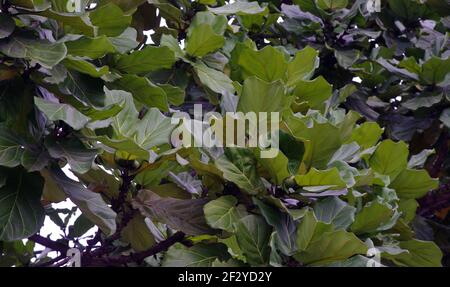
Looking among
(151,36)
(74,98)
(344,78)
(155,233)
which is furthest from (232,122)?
(344,78)

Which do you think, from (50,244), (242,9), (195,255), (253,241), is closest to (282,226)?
(253,241)

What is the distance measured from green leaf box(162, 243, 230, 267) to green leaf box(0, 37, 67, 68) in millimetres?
373

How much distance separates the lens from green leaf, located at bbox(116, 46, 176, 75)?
129cm

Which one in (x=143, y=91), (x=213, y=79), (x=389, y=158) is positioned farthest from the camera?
(x=213, y=79)

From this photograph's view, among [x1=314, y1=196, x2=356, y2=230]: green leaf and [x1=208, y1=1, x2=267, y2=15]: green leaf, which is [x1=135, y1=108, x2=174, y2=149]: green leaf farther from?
[x1=208, y1=1, x2=267, y2=15]: green leaf

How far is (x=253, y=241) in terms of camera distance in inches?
42.8

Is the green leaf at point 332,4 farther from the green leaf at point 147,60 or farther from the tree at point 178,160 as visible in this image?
the green leaf at point 147,60

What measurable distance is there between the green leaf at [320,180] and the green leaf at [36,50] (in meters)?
0.44

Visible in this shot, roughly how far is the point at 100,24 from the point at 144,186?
35 centimetres

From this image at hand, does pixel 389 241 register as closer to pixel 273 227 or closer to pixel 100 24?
pixel 273 227

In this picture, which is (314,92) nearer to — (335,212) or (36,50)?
(335,212)

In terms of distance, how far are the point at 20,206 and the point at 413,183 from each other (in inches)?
31.5

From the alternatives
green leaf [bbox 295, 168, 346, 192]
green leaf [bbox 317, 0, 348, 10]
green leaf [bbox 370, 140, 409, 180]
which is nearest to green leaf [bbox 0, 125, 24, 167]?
green leaf [bbox 295, 168, 346, 192]
